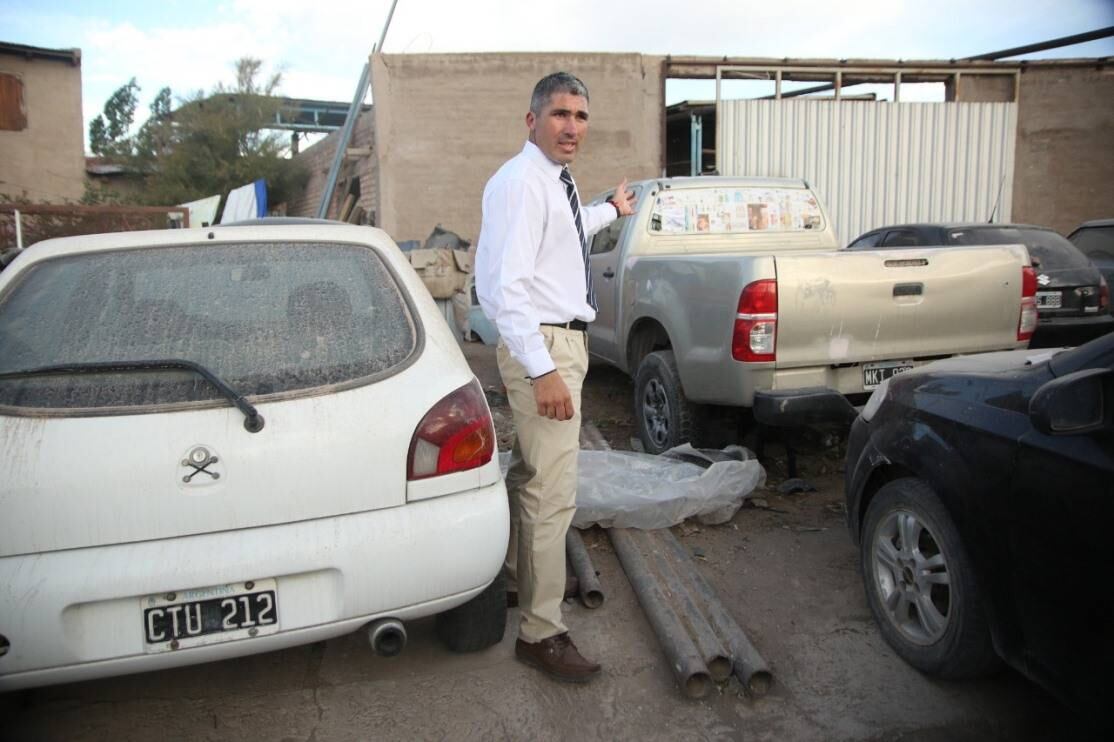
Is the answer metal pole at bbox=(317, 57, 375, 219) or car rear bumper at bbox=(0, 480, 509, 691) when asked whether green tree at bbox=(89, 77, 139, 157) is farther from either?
car rear bumper at bbox=(0, 480, 509, 691)

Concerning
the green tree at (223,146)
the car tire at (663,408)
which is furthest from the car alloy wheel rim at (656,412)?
the green tree at (223,146)

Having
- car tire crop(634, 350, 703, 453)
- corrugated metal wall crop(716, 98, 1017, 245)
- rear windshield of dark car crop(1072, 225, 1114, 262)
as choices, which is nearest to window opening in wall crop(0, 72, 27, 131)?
corrugated metal wall crop(716, 98, 1017, 245)

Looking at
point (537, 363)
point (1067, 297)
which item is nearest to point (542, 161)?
point (537, 363)

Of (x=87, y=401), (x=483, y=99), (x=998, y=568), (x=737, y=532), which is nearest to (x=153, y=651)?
(x=87, y=401)

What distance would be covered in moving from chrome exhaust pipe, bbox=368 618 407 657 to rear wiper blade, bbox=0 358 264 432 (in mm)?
642

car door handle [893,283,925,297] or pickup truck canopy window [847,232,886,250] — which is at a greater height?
pickup truck canopy window [847,232,886,250]

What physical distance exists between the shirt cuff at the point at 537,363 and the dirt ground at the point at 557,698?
1.08 meters

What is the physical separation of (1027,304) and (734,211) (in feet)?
7.28

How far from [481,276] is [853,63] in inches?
444

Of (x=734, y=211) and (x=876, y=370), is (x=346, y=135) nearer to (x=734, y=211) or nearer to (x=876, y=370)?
(x=734, y=211)

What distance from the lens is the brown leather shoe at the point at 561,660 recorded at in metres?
2.71

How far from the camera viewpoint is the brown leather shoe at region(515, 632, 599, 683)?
271 centimetres

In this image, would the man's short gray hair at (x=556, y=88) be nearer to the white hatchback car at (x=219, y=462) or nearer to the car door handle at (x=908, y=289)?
the white hatchback car at (x=219, y=462)

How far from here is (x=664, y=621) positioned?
2939mm
